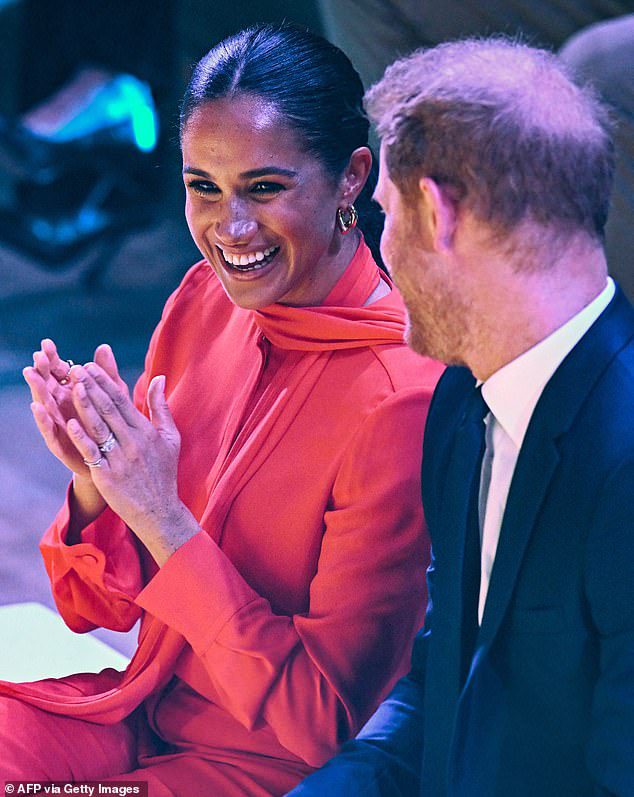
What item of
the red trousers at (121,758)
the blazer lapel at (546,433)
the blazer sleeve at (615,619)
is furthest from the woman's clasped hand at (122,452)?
the blazer sleeve at (615,619)

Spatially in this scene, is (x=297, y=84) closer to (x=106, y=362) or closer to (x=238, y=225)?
(x=238, y=225)

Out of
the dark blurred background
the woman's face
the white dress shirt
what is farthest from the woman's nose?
the dark blurred background

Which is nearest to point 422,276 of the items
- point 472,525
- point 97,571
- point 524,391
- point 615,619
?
point 524,391

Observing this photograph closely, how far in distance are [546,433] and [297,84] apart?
0.66 metres

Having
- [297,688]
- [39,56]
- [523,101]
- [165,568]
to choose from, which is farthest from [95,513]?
[39,56]

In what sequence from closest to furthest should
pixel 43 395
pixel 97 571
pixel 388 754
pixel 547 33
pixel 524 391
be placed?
pixel 524 391
pixel 388 754
pixel 43 395
pixel 97 571
pixel 547 33

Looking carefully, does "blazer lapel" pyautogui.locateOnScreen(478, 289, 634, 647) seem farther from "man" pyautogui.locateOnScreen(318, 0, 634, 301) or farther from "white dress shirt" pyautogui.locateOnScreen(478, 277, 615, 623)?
"man" pyautogui.locateOnScreen(318, 0, 634, 301)

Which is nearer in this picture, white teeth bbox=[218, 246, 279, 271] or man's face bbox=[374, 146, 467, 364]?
man's face bbox=[374, 146, 467, 364]

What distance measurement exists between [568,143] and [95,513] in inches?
39.6

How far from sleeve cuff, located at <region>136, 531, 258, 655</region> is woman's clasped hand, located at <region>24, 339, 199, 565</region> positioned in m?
0.03

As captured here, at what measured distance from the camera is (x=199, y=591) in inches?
67.7

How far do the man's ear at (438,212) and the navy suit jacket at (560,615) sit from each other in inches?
6.9

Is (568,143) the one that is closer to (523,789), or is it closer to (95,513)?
(523,789)

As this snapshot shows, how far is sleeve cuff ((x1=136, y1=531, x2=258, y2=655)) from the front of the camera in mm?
1715
